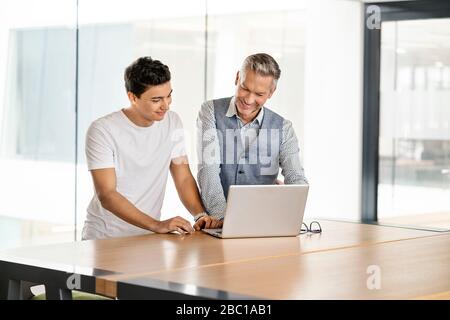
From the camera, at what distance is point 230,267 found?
10.7 feet

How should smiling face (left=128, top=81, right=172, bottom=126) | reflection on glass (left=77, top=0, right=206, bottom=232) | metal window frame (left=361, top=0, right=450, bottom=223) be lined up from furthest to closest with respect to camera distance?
metal window frame (left=361, top=0, right=450, bottom=223) → reflection on glass (left=77, top=0, right=206, bottom=232) → smiling face (left=128, top=81, right=172, bottom=126)

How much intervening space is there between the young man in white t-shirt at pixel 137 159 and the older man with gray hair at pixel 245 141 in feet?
0.42

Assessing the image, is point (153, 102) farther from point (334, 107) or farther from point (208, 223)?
point (334, 107)

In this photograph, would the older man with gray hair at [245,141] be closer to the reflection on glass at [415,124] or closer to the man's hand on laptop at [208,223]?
the man's hand on laptop at [208,223]

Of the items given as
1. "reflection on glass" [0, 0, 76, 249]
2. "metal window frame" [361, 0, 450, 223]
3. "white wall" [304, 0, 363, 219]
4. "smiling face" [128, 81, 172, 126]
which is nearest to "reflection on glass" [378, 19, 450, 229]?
"metal window frame" [361, 0, 450, 223]

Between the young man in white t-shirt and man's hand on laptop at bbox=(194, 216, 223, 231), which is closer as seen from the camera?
the young man in white t-shirt

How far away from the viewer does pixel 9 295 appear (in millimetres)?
3307

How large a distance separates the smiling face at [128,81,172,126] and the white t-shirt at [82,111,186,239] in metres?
0.08

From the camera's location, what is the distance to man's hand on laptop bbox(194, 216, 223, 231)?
4195mm

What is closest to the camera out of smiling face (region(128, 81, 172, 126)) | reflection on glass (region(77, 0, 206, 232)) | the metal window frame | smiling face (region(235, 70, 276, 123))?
smiling face (region(128, 81, 172, 126))

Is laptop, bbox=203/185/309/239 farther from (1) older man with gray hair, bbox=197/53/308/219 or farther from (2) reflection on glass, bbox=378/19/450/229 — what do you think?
(2) reflection on glass, bbox=378/19/450/229

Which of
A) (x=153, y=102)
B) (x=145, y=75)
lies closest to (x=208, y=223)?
(x=153, y=102)

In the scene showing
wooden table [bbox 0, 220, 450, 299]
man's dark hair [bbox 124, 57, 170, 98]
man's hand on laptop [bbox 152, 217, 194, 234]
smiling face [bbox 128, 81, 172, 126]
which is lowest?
wooden table [bbox 0, 220, 450, 299]
